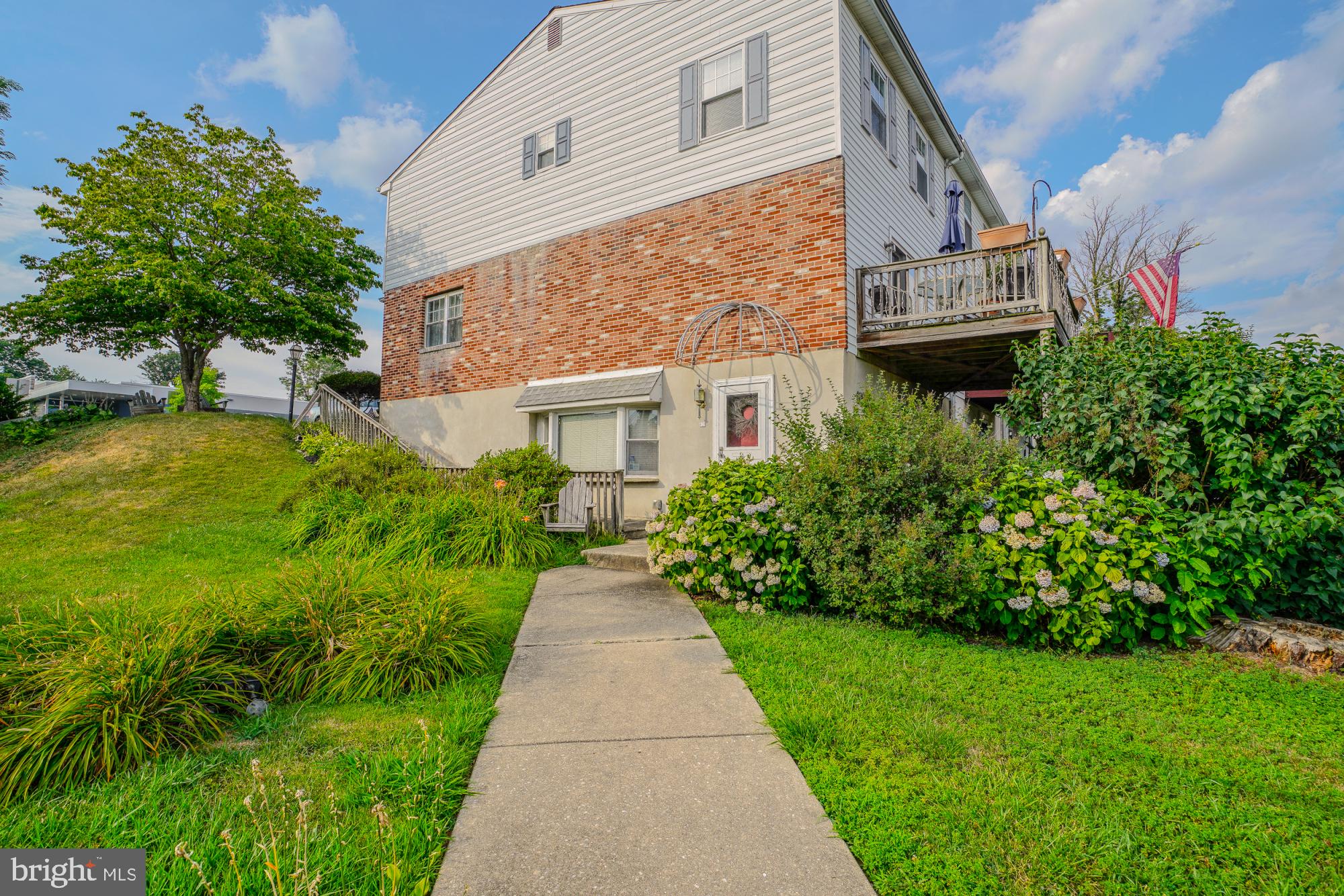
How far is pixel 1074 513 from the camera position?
15.3 feet

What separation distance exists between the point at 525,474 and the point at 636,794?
6.72m

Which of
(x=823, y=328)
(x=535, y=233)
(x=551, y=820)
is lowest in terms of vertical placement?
(x=551, y=820)

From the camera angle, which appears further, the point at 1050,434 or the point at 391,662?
the point at 1050,434

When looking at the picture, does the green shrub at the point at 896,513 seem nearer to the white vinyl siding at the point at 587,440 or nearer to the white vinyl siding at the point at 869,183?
the white vinyl siding at the point at 869,183

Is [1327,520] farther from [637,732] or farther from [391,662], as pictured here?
[391,662]

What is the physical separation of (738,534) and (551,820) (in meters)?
3.52

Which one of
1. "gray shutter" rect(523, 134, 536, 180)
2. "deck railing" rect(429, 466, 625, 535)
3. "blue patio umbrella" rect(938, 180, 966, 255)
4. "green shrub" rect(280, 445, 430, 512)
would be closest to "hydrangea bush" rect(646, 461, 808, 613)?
"deck railing" rect(429, 466, 625, 535)

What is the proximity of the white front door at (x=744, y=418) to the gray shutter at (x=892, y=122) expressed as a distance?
5.03m

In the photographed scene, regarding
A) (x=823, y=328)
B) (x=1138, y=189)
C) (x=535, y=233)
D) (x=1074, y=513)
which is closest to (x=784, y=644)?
(x=1074, y=513)

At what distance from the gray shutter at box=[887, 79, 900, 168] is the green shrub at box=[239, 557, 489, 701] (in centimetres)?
1025

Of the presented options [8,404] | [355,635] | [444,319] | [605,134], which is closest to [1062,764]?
[355,635]

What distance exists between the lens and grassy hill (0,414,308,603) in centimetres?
635

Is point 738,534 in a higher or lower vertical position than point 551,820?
higher

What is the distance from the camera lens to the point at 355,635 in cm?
380
